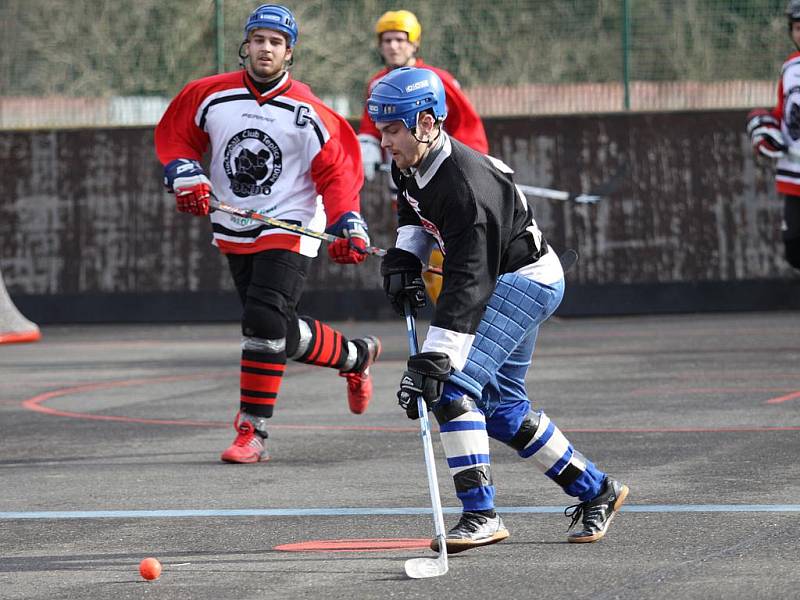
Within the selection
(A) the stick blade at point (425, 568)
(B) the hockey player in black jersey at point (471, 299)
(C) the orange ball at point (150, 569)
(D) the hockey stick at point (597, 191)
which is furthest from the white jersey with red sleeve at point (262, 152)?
(D) the hockey stick at point (597, 191)

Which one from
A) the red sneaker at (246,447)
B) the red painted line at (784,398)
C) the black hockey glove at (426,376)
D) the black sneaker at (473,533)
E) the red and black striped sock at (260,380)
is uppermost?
the black hockey glove at (426,376)

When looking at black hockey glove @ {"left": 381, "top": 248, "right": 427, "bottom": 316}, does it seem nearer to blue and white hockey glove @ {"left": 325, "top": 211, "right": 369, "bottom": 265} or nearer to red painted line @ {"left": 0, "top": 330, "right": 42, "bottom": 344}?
blue and white hockey glove @ {"left": 325, "top": 211, "right": 369, "bottom": 265}

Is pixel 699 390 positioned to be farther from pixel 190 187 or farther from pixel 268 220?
pixel 190 187

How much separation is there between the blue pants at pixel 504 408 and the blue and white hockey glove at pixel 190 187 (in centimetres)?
249

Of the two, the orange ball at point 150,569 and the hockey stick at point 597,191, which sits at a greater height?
the orange ball at point 150,569

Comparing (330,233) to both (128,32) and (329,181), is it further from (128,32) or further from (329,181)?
(128,32)

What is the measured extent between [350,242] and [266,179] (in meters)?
0.60

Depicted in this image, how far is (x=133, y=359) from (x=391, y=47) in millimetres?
3340

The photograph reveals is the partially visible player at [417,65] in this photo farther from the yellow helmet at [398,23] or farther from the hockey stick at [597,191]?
the hockey stick at [597,191]

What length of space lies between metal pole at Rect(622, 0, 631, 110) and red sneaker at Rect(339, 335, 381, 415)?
7478mm

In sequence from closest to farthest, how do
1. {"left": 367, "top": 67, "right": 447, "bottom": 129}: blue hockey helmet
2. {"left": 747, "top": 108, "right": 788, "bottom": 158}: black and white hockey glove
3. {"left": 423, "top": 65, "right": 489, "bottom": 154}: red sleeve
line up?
{"left": 367, "top": 67, "right": 447, "bottom": 129}: blue hockey helmet, {"left": 423, "top": 65, "right": 489, "bottom": 154}: red sleeve, {"left": 747, "top": 108, "right": 788, "bottom": 158}: black and white hockey glove

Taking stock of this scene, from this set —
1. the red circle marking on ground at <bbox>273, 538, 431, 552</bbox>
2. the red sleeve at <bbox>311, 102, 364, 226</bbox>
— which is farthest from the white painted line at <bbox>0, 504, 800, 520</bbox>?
the red sleeve at <bbox>311, 102, 364, 226</bbox>

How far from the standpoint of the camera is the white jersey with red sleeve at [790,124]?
418 inches

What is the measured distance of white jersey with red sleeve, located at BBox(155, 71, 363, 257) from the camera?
7.69 meters
